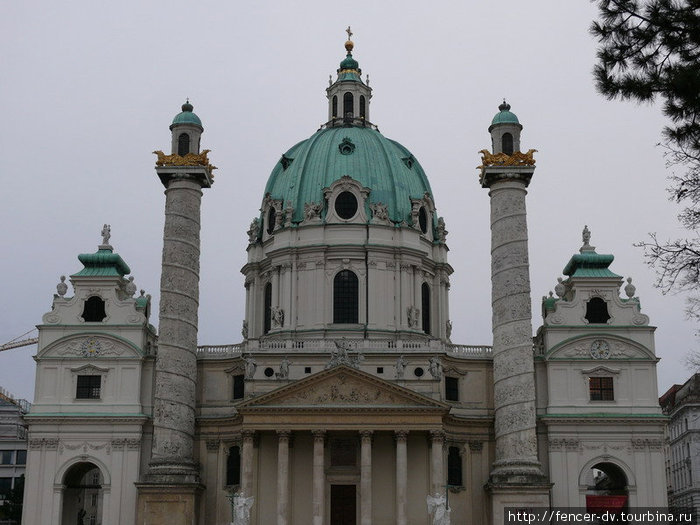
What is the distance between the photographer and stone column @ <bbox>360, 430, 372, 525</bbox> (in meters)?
52.5

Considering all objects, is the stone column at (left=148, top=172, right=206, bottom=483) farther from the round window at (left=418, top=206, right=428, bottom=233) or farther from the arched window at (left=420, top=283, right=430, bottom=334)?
the round window at (left=418, top=206, right=428, bottom=233)

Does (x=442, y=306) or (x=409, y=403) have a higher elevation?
(x=442, y=306)

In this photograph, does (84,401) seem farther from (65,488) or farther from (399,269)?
(399,269)

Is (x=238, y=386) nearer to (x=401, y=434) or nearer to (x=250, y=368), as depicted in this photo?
(x=250, y=368)

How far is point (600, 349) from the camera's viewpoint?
57.2m

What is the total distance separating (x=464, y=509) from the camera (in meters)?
56.0

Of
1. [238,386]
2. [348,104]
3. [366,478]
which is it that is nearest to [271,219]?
[348,104]

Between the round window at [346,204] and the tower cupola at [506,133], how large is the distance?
462 inches

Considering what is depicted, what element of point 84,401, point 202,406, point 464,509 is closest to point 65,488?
point 84,401

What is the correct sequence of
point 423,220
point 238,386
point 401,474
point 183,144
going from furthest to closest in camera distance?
point 423,220
point 238,386
point 183,144
point 401,474

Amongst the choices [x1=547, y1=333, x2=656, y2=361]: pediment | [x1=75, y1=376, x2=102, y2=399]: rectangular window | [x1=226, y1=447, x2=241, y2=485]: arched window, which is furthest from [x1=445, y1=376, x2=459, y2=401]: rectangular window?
[x1=75, y1=376, x2=102, y2=399]: rectangular window

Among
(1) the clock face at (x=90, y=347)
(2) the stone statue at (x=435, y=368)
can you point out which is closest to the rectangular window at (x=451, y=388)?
(2) the stone statue at (x=435, y=368)

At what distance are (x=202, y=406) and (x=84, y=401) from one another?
21.5ft

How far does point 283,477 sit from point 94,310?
1529 cm
